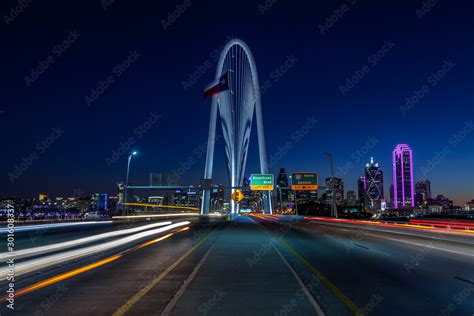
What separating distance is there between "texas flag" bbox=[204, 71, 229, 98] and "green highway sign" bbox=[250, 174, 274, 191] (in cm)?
1828

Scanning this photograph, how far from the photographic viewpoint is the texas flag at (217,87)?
238 ft

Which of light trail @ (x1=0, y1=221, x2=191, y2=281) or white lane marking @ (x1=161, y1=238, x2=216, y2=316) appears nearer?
white lane marking @ (x1=161, y1=238, x2=216, y2=316)

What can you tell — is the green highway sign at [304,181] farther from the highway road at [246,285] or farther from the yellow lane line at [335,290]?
A: the yellow lane line at [335,290]

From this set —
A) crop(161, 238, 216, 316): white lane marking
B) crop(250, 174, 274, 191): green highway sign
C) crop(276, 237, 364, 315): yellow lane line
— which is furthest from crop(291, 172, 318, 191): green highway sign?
crop(161, 238, 216, 316): white lane marking

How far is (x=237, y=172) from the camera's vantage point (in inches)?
3236

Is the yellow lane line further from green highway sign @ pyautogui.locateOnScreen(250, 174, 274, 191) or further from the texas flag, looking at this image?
green highway sign @ pyautogui.locateOnScreen(250, 174, 274, 191)

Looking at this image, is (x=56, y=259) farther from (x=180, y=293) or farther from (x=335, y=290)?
(x=335, y=290)

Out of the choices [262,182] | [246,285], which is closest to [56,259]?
[246,285]

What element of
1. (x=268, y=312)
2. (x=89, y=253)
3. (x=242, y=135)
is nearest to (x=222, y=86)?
(x=242, y=135)

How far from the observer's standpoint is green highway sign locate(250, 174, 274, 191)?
270 feet

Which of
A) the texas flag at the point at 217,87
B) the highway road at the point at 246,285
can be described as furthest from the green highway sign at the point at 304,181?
the highway road at the point at 246,285

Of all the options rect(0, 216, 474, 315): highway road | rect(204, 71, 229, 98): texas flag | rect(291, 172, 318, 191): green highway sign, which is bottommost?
rect(0, 216, 474, 315): highway road

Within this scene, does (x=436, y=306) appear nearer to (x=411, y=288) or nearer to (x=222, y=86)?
(x=411, y=288)

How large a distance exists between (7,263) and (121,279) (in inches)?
137
